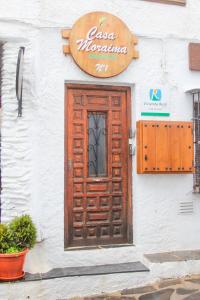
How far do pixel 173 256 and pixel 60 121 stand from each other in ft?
8.49

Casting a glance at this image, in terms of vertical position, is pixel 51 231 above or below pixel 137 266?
above

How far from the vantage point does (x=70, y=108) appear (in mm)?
6086

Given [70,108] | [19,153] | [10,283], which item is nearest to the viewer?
[10,283]

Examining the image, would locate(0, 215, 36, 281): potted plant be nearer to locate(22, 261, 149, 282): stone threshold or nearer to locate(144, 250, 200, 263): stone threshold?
locate(22, 261, 149, 282): stone threshold

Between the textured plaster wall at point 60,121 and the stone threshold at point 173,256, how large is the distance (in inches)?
4.8

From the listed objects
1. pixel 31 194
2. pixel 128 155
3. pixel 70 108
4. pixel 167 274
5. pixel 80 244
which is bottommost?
pixel 167 274

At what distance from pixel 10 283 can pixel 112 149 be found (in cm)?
241

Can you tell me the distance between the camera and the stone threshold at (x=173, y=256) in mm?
5910

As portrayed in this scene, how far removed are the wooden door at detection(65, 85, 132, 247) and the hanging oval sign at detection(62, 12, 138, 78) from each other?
33 cm

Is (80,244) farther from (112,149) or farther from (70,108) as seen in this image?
(70,108)

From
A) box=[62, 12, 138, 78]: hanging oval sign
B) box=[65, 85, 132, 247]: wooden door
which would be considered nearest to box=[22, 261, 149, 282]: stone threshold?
box=[65, 85, 132, 247]: wooden door

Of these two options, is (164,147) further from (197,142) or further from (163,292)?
(163,292)

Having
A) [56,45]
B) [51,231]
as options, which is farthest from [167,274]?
[56,45]

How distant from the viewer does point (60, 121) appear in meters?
5.91
